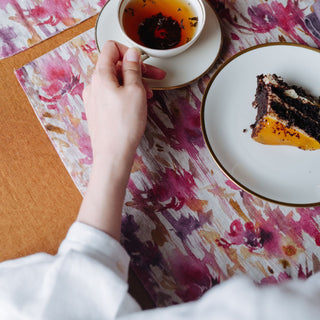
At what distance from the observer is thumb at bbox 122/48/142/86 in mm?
715

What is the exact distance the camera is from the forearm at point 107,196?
2.14 ft

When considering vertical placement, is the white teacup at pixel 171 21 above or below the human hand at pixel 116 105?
above

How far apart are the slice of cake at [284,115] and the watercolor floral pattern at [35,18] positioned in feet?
1.66

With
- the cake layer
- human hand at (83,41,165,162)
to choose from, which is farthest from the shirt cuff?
the cake layer

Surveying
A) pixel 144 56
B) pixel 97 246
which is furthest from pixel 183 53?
pixel 97 246

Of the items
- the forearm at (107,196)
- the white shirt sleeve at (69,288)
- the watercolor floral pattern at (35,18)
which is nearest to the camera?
the white shirt sleeve at (69,288)

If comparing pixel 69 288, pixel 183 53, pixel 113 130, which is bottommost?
pixel 69 288

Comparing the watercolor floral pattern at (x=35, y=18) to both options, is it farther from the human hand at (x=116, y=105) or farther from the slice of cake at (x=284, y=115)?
the slice of cake at (x=284, y=115)

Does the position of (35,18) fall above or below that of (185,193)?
above

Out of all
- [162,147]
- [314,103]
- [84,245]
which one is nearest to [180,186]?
[162,147]

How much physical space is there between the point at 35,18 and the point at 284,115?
2.28 ft

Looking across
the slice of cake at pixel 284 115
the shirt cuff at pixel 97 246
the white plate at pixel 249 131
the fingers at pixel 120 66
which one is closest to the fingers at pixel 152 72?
the fingers at pixel 120 66

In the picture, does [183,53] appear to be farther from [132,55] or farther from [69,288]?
[69,288]

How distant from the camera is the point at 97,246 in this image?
2.03 ft
